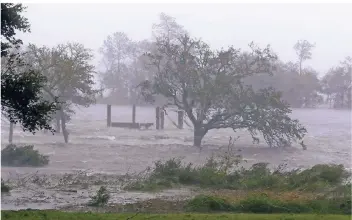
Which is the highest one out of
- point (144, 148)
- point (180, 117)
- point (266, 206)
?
point (180, 117)

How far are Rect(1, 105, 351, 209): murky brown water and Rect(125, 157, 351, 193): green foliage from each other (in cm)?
401

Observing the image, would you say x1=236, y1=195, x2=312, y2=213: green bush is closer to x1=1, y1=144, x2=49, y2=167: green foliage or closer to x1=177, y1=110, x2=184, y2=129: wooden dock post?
x1=1, y1=144, x2=49, y2=167: green foliage

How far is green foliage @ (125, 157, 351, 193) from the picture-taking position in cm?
1680

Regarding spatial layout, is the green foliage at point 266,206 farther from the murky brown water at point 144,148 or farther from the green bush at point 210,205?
the murky brown water at point 144,148

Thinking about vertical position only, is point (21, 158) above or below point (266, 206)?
below

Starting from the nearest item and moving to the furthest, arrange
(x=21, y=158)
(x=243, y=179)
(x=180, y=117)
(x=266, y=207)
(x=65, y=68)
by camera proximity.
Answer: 1. (x=266, y=207)
2. (x=243, y=179)
3. (x=21, y=158)
4. (x=65, y=68)
5. (x=180, y=117)

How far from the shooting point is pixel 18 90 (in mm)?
8578

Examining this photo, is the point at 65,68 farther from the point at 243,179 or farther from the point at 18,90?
the point at 18,90

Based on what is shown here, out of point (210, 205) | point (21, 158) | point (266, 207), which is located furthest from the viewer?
point (21, 158)

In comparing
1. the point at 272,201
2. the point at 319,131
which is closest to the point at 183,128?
the point at 319,131

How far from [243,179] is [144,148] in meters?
14.4

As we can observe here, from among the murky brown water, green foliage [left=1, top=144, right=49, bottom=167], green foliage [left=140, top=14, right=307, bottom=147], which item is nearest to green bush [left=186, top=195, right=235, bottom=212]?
the murky brown water

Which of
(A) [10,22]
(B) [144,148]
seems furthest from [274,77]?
(A) [10,22]

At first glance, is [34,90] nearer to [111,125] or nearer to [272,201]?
[272,201]
